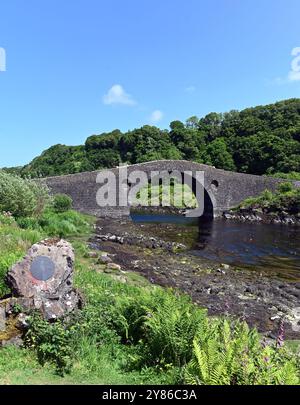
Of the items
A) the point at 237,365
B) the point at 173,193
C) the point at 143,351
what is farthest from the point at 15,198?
the point at 173,193

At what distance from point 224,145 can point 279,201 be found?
33082 millimetres

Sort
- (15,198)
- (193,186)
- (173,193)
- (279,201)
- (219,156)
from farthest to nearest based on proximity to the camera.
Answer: (219,156), (173,193), (193,186), (279,201), (15,198)

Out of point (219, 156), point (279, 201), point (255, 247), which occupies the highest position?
point (219, 156)

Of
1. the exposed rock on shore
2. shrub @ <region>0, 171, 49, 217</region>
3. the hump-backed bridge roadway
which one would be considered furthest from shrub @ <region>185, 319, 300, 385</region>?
the hump-backed bridge roadway

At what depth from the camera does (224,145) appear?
259 feet

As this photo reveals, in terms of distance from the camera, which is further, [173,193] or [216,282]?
[173,193]

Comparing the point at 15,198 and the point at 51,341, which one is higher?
the point at 15,198

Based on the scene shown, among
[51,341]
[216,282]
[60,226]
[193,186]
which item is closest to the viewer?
[51,341]

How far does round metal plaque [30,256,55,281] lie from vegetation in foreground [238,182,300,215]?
4186 centimetres

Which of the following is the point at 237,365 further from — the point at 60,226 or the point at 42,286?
the point at 60,226

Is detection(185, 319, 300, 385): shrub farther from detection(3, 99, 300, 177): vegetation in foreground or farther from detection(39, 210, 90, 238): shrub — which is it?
detection(3, 99, 300, 177): vegetation in foreground

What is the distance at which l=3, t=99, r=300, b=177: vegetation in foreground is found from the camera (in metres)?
70.4

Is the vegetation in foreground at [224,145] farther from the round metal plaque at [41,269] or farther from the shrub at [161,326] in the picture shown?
the round metal plaque at [41,269]

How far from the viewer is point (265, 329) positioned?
11.5m
